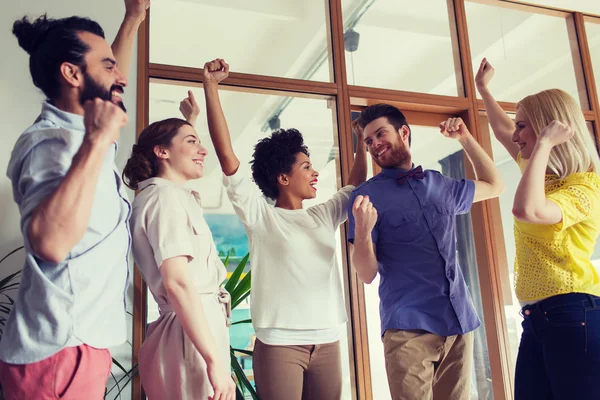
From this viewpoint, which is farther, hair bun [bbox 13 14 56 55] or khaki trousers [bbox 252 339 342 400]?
khaki trousers [bbox 252 339 342 400]

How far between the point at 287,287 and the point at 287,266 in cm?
8

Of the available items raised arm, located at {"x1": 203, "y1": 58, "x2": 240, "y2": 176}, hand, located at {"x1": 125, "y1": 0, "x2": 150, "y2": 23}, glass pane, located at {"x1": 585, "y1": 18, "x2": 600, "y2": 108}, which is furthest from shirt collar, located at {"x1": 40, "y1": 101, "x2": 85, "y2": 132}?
glass pane, located at {"x1": 585, "y1": 18, "x2": 600, "y2": 108}

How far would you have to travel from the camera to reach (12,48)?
2203 millimetres

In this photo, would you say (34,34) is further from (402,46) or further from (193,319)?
(402,46)

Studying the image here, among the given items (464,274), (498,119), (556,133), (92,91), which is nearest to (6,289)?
(92,91)

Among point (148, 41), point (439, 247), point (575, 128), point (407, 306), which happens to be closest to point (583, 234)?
point (575, 128)

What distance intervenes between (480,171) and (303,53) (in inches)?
45.7

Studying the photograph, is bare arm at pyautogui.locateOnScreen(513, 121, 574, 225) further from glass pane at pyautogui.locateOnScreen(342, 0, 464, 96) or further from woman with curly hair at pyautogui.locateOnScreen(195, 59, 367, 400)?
glass pane at pyautogui.locateOnScreen(342, 0, 464, 96)

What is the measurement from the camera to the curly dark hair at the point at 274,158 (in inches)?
86.3

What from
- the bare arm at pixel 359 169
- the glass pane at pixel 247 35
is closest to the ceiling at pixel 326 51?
the glass pane at pixel 247 35

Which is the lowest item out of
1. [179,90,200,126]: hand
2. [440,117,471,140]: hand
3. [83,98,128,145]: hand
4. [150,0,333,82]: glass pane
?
[83,98,128,145]: hand

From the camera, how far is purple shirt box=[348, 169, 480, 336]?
69.5 inches

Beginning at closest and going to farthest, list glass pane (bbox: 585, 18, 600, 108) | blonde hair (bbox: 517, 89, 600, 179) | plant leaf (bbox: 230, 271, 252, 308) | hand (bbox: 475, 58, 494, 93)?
blonde hair (bbox: 517, 89, 600, 179), plant leaf (bbox: 230, 271, 252, 308), hand (bbox: 475, 58, 494, 93), glass pane (bbox: 585, 18, 600, 108)

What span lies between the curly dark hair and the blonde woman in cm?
91
